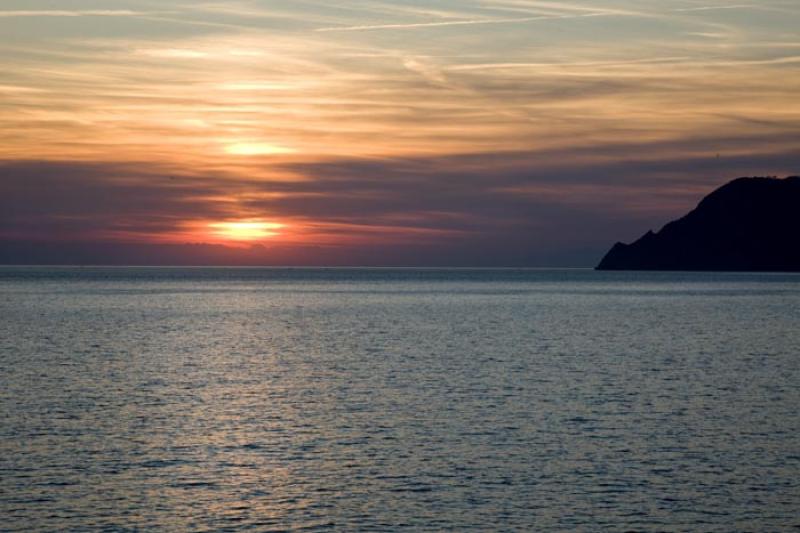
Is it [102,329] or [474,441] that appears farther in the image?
[102,329]

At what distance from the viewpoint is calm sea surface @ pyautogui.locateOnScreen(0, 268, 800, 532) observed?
3397 centimetres

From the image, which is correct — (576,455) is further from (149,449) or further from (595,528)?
(149,449)

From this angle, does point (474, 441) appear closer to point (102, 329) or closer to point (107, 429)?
point (107, 429)

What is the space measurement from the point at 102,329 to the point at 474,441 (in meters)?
90.6

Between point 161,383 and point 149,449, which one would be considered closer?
point 149,449

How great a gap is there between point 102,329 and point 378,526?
3996 inches

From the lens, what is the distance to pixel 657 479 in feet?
126

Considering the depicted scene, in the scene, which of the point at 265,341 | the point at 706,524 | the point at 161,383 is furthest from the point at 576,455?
the point at 265,341

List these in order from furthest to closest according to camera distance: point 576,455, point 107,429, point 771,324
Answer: point 771,324 → point 107,429 → point 576,455

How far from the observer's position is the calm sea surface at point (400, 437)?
111ft

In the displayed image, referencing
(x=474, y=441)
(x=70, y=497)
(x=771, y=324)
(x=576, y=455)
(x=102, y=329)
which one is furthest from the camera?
(x=771, y=324)

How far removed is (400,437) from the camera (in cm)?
4688

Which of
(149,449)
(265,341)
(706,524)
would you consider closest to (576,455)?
(706,524)

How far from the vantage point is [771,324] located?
13725 cm
